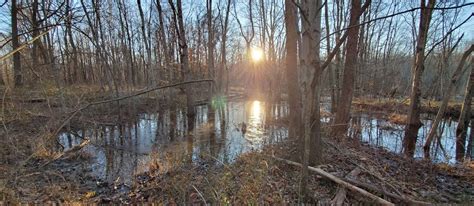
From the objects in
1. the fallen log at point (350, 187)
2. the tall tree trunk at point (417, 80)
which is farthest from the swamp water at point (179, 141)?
the fallen log at point (350, 187)

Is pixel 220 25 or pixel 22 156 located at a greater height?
pixel 220 25

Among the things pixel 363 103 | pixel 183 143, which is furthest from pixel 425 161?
pixel 363 103

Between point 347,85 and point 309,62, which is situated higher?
point 309,62

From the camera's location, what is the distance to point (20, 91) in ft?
20.7

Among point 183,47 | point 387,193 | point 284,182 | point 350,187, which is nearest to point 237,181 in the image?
point 284,182

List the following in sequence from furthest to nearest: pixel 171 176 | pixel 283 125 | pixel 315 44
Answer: pixel 283 125 < pixel 171 176 < pixel 315 44

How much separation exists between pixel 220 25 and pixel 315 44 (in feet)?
68.6

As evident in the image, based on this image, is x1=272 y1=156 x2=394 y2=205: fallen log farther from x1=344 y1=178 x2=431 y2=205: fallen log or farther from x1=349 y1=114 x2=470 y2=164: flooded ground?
x1=349 y1=114 x2=470 y2=164: flooded ground

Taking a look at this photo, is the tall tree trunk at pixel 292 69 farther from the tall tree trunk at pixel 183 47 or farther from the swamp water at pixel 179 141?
the tall tree trunk at pixel 183 47

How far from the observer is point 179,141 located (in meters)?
8.27

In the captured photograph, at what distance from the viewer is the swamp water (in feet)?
19.3

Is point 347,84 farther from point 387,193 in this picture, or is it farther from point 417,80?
point 387,193

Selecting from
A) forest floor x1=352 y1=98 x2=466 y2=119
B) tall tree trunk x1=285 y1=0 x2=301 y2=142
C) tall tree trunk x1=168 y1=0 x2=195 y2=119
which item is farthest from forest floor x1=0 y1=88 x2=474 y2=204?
forest floor x1=352 y1=98 x2=466 y2=119

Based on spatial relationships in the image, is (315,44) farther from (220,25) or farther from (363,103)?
(220,25)
